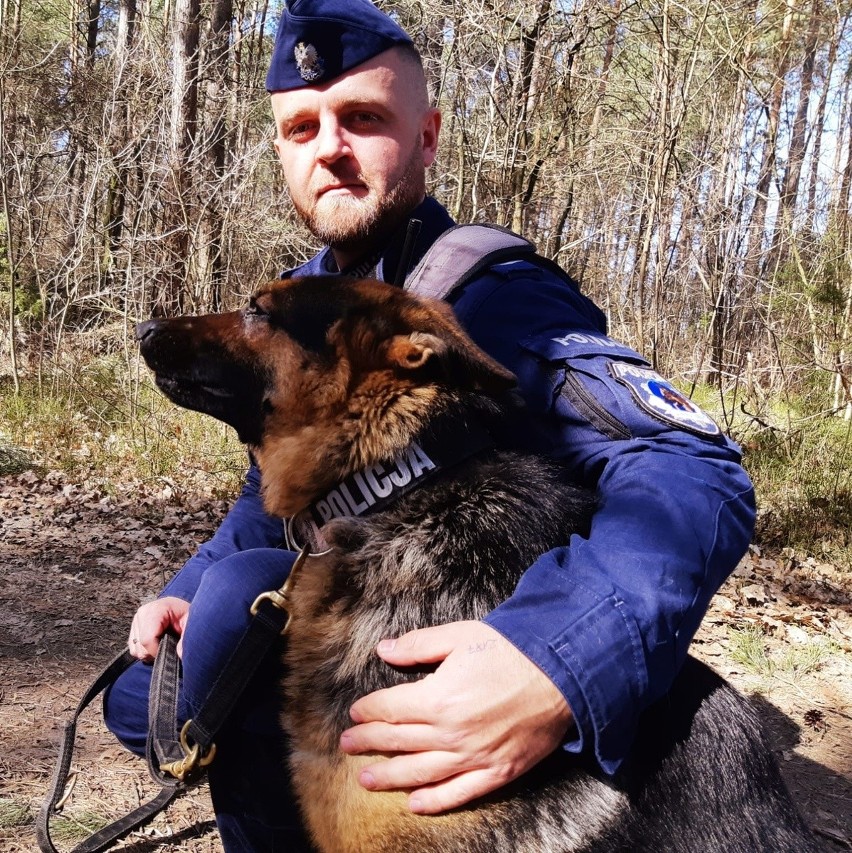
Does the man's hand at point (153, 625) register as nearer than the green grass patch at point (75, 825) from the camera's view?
Yes

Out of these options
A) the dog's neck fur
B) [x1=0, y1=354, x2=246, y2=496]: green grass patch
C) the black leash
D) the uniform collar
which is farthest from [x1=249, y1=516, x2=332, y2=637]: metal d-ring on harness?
[x1=0, y1=354, x2=246, y2=496]: green grass patch

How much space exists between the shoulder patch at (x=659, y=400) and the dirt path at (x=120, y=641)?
2.37 meters

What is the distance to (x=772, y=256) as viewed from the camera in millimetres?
8133

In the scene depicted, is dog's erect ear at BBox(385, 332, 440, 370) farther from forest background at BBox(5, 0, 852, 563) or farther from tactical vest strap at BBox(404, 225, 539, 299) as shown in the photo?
forest background at BBox(5, 0, 852, 563)

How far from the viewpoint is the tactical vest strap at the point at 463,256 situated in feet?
7.04

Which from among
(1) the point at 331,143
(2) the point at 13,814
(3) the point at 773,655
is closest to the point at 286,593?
(1) the point at 331,143

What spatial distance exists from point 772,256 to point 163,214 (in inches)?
267

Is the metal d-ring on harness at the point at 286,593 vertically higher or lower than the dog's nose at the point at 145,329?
lower

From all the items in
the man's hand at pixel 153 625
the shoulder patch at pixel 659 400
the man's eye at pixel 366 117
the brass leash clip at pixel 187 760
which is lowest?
the brass leash clip at pixel 187 760

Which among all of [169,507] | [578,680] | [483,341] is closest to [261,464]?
[483,341]

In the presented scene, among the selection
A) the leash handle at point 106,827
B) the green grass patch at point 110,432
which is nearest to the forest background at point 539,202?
the green grass patch at point 110,432

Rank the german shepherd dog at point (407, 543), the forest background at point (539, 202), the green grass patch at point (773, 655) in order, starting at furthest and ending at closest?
the forest background at point (539, 202)
the green grass patch at point (773, 655)
the german shepherd dog at point (407, 543)

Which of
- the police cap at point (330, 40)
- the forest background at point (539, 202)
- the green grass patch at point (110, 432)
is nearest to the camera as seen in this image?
the police cap at point (330, 40)

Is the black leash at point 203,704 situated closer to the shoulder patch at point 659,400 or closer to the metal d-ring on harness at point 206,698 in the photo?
the metal d-ring on harness at point 206,698
